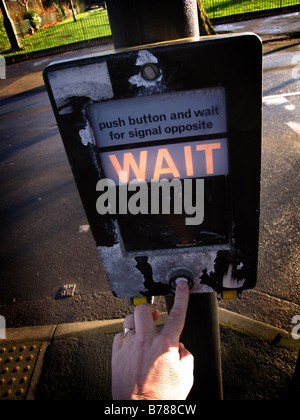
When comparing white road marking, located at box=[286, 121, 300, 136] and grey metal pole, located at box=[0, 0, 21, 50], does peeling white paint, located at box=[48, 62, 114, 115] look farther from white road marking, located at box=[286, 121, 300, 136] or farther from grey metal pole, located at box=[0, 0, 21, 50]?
grey metal pole, located at box=[0, 0, 21, 50]

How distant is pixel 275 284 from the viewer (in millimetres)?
2893

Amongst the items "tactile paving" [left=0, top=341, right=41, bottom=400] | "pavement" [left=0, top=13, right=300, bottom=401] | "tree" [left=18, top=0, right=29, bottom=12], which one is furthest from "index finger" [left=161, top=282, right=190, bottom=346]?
"tree" [left=18, top=0, right=29, bottom=12]

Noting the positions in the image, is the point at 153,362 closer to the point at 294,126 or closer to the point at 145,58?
the point at 145,58

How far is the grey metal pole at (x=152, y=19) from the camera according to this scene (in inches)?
38.6

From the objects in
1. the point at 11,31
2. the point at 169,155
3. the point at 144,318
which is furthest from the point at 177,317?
the point at 11,31

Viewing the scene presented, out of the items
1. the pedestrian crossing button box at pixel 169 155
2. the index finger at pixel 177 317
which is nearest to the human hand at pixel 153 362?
the index finger at pixel 177 317

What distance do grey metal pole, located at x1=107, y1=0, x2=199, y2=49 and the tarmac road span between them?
239 cm

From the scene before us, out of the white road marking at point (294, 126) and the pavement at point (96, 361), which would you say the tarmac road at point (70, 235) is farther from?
the pavement at point (96, 361)

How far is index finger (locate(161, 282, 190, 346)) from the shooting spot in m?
1.12

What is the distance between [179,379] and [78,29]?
2290 centimetres

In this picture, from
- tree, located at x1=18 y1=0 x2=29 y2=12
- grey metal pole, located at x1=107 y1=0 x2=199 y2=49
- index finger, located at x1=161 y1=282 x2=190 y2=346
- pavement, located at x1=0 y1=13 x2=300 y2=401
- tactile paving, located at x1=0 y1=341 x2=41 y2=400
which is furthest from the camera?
tree, located at x1=18 y1=0 x2=29 y2=12

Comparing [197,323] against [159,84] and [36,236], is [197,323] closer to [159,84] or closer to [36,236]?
[159,84]

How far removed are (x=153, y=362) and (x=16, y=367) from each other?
200cm

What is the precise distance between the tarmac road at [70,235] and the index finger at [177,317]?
1.74m
